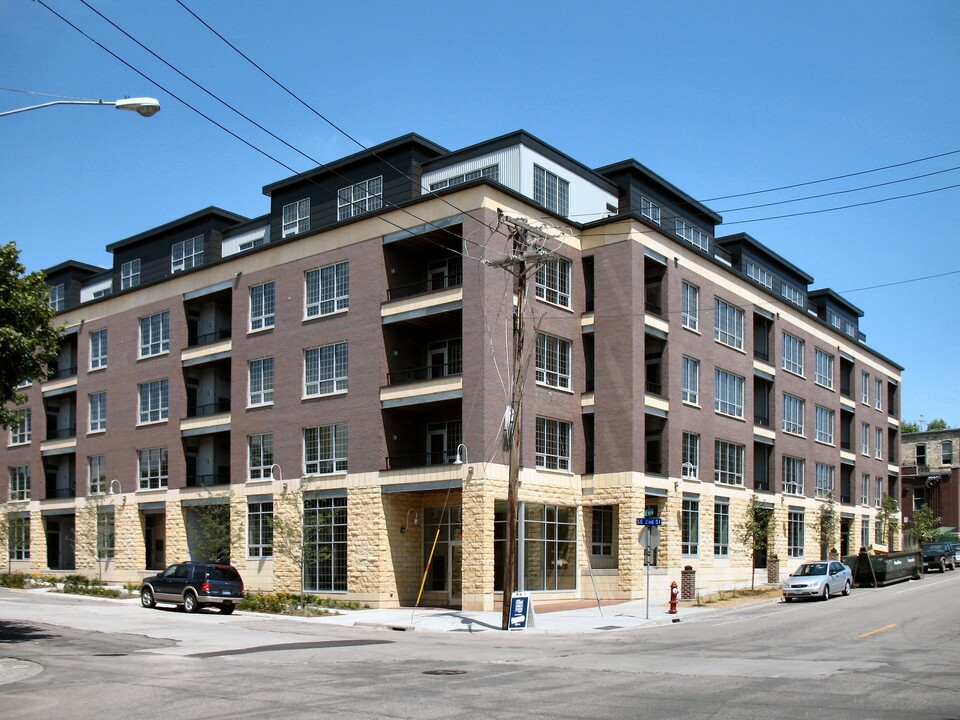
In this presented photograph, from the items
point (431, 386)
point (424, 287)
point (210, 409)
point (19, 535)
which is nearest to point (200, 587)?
point (431, 386)

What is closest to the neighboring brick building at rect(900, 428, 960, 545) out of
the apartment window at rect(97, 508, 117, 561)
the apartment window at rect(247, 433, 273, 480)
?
the apartment window at rect(247, 433, 273, 480)

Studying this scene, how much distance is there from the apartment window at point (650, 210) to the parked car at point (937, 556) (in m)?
26.8

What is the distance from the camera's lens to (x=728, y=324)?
49.5 m

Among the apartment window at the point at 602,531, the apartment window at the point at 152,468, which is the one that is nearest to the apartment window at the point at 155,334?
the apartment window at the point at 152,468

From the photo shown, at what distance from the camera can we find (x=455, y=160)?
4159cm

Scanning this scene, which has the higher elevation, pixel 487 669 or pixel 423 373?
pixel 423 373

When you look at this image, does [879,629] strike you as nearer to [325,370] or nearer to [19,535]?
[325,370]

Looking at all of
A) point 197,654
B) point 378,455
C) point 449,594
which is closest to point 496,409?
point 378,455

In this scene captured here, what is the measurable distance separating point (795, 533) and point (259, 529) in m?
29.2

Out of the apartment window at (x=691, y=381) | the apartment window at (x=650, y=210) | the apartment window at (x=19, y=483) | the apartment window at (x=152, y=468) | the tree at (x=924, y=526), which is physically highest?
the apartment window at (x=650, y=210)

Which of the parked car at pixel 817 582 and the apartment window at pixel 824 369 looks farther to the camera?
the apartment window at pixel 824 369

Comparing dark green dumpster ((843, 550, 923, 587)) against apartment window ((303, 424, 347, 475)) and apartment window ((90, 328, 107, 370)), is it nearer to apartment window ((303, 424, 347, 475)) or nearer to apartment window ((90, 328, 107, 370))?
apartment window ((303, 424, 347, 475))

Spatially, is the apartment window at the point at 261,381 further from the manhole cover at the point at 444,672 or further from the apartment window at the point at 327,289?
the manhole cover at the point at 444,672

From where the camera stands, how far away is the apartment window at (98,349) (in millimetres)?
54531
